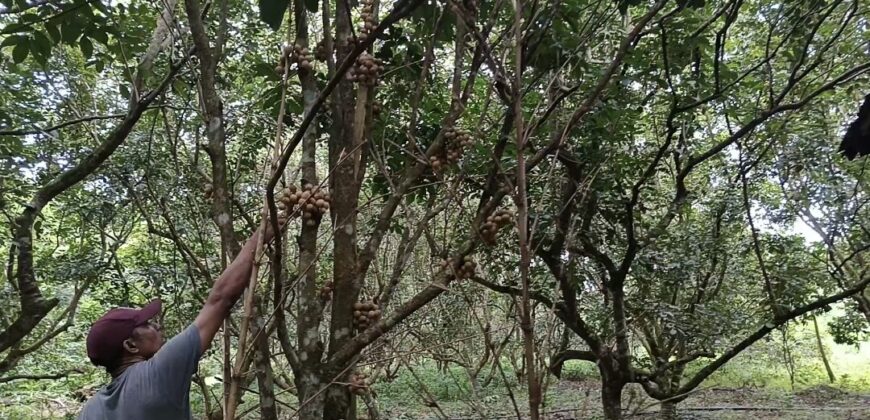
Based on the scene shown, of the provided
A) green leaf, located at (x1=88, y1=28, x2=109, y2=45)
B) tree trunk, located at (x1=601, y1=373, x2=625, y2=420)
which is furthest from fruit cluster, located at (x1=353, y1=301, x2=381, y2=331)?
tree trunk, located at (x1=601, y1=373, x2=625, y2=420)

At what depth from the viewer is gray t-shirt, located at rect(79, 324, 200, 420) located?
4.52ft

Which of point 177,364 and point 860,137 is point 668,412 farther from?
point 177,364

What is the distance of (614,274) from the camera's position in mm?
4566

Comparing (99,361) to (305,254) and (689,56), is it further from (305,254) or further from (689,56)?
(689,56)

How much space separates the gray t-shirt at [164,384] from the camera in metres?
1.38

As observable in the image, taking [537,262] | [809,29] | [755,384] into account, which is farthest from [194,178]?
[755,384]

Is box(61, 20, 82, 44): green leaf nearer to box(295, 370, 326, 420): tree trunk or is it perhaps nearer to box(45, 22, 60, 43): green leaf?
box(45, 22, 60, 43): green leaf

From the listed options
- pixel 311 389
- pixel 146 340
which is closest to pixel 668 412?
pixel 311 389

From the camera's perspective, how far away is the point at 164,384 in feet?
4.54

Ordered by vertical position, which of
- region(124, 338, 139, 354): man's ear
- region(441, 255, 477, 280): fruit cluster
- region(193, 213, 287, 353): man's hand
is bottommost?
region(124, 338, 139, 354): man's ear

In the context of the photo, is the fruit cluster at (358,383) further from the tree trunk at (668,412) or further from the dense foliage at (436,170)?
the tree trunk at (668,412)

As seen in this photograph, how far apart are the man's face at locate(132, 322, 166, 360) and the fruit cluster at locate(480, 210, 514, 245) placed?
38.1 inches

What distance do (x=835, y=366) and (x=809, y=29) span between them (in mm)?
10691

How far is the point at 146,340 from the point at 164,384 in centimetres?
28
